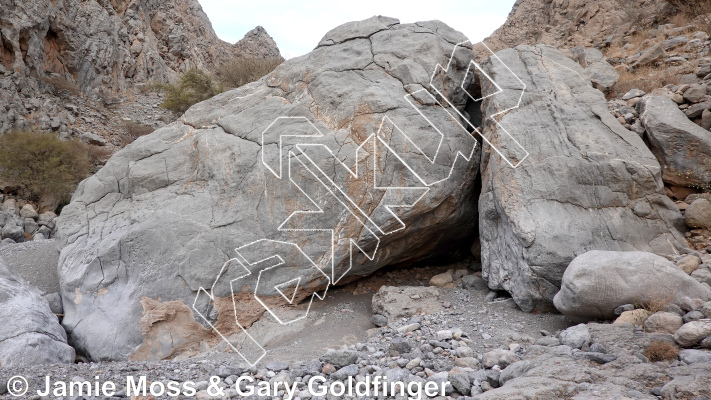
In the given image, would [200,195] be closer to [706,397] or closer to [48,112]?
[706,397]

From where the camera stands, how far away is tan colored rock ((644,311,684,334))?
288 centimetres

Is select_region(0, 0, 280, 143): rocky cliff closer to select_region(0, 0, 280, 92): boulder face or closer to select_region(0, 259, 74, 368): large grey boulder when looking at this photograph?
select_region(0, 0, 280, 92): boulder face

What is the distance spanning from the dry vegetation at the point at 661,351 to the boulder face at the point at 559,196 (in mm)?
1355

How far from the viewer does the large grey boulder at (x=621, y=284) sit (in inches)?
130

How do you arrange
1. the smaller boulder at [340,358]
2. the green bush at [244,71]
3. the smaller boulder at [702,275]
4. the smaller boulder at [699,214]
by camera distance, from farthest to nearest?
the green bush at [244,71], the smaller boulder at [699,214], the smaller boulder at [702,275], the smaller boulder at [340,358]

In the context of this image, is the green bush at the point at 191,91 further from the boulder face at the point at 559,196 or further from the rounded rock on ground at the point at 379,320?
Answer: the rounded rock on ground at the point at 379,320

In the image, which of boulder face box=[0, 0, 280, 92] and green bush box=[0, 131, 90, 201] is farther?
boulder face box=[0, 0, 280, 92]

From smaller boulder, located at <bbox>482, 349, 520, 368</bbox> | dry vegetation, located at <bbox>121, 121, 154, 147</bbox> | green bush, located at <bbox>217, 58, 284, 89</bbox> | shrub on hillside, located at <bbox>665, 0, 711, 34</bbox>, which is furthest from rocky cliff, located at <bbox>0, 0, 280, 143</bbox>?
shrub on hillside, located at <bbox>665, 0, 711, 34</bbox>

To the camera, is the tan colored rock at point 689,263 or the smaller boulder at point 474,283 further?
the smaller boulder at point 474,283

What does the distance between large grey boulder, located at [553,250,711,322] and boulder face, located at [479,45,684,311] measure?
473mm

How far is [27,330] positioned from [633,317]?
5.15 meters

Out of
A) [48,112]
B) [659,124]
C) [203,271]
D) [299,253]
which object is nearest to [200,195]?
[203,271]
